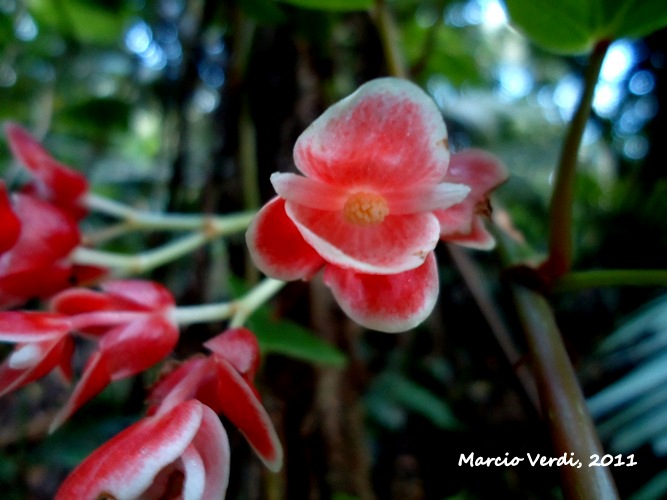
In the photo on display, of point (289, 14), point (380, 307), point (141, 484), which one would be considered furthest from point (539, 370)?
point (289, 14)

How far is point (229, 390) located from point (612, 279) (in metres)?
0.30

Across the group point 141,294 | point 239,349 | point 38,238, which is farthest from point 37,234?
point 239,349

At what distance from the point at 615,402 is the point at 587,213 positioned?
826 mm

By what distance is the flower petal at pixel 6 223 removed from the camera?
1.42 ft

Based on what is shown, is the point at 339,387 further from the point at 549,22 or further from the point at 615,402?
the point at 549,22

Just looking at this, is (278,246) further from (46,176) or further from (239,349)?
(46,176)

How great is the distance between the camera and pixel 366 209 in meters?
0.35

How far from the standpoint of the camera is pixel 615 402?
0.71 metres

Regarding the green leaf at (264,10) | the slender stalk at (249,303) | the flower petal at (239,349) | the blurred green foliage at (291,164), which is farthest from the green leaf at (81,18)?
the flower petal at (239,349)

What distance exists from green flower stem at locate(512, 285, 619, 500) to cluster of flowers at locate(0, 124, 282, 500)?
18cm

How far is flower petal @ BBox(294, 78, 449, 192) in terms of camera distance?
327 mm

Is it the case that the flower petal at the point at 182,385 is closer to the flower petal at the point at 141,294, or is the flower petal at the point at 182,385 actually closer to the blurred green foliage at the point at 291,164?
the flower petal at the point at 141,294

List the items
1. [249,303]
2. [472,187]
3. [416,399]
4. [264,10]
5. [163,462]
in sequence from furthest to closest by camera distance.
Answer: [416,399]
[264,10]
[249,303]
[472,187]
[163,462]

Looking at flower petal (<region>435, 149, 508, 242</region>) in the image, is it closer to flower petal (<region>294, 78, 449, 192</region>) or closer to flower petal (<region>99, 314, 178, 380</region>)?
flower petal (<region>294, 78, 449, 192</region>)
